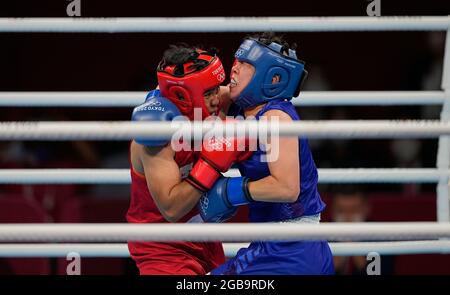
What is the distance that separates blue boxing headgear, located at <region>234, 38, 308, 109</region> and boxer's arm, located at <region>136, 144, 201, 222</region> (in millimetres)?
364

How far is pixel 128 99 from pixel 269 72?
84 centimetres

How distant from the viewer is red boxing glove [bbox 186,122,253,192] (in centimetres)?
263

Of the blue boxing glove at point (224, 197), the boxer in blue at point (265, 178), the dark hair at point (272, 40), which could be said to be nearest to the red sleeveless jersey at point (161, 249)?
the boxer in blue at point (265, 178)

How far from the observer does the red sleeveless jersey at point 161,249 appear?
9.57 feet

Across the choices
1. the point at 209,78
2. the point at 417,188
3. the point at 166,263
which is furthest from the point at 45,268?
the point at 417,188

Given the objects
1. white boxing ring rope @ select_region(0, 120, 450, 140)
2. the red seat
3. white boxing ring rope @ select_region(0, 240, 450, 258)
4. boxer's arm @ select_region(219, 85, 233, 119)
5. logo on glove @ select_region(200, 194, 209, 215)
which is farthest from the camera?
the red seat

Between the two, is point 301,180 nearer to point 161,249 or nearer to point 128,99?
point 161,249

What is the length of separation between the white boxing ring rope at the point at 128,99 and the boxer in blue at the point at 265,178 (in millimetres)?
595

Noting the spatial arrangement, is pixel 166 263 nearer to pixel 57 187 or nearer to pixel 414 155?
pixel 57 187

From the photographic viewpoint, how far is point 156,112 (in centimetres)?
267

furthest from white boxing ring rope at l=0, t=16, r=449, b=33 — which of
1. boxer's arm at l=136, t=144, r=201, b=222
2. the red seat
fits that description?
the red seat

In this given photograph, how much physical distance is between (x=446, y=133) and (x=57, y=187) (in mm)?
3308
